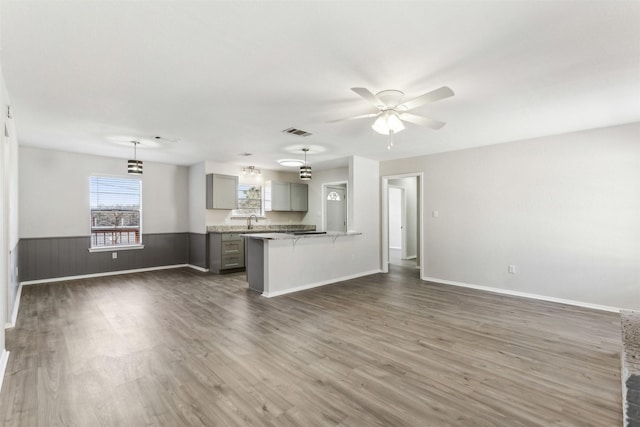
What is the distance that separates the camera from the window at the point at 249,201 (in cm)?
763

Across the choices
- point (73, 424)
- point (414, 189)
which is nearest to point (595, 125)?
point (414, 189)

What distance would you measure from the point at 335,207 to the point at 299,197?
1.06m

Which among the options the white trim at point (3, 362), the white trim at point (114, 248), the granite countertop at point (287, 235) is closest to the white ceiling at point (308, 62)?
the granite countertop at point (287, 235)

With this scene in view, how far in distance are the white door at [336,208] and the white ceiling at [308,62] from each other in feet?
13.4

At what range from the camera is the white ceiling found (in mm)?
1856

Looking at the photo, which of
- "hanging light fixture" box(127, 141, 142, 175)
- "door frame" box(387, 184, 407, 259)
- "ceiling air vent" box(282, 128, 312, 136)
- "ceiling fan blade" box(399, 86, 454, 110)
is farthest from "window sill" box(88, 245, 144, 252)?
"door frame" box(387, 184, 407, 259)

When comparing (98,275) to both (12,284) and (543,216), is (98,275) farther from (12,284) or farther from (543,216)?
(543,216)

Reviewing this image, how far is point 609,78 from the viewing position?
8.94 feet

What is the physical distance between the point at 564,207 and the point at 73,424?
5992mm

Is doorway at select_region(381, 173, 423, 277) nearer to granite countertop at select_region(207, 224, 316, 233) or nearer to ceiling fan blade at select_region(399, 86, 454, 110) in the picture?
granite countertop at select_region(207, 224, 316, 233)

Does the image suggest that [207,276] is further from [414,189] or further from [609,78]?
[609,78]

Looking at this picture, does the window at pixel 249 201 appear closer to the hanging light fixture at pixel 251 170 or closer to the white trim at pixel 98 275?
the hanging light fixture at pixel 251 170

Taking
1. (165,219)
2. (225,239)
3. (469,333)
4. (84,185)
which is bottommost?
(469,333)

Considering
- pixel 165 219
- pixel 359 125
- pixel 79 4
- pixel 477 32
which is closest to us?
pixel 79 4
